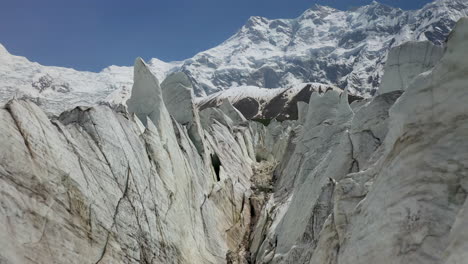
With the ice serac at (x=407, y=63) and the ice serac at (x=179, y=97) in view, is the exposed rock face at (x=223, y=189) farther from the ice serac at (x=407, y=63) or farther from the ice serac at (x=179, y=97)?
the ice serac at (x=407, y=63)

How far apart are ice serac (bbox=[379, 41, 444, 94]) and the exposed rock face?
363 centimetres

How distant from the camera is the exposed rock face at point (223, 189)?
23.9 feet

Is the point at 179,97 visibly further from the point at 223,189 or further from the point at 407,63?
the point at 407,63

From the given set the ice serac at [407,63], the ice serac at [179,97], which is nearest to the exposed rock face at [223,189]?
the ice serac at [179,97]

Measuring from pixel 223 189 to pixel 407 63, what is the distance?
54.2 feet

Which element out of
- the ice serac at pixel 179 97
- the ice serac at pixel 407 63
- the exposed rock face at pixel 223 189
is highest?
the ice serac at pixel 179 97

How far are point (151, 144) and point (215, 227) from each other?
687 centimetres

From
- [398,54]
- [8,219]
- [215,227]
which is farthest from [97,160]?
[398,54]

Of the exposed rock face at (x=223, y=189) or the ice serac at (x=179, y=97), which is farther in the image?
the ice serac at (x=179, y=97)

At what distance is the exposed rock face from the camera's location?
729 centimetres

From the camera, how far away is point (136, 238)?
14625 mm

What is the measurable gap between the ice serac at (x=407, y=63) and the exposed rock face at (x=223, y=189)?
3.63 m

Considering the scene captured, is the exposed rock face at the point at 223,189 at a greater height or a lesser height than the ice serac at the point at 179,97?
lesser

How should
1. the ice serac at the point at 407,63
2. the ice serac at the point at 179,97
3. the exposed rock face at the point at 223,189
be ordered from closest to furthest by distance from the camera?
the exposed rock face at the point at 223,189 < the ice serac at the point at 407,63 < the ice serac at the point at 179,97
